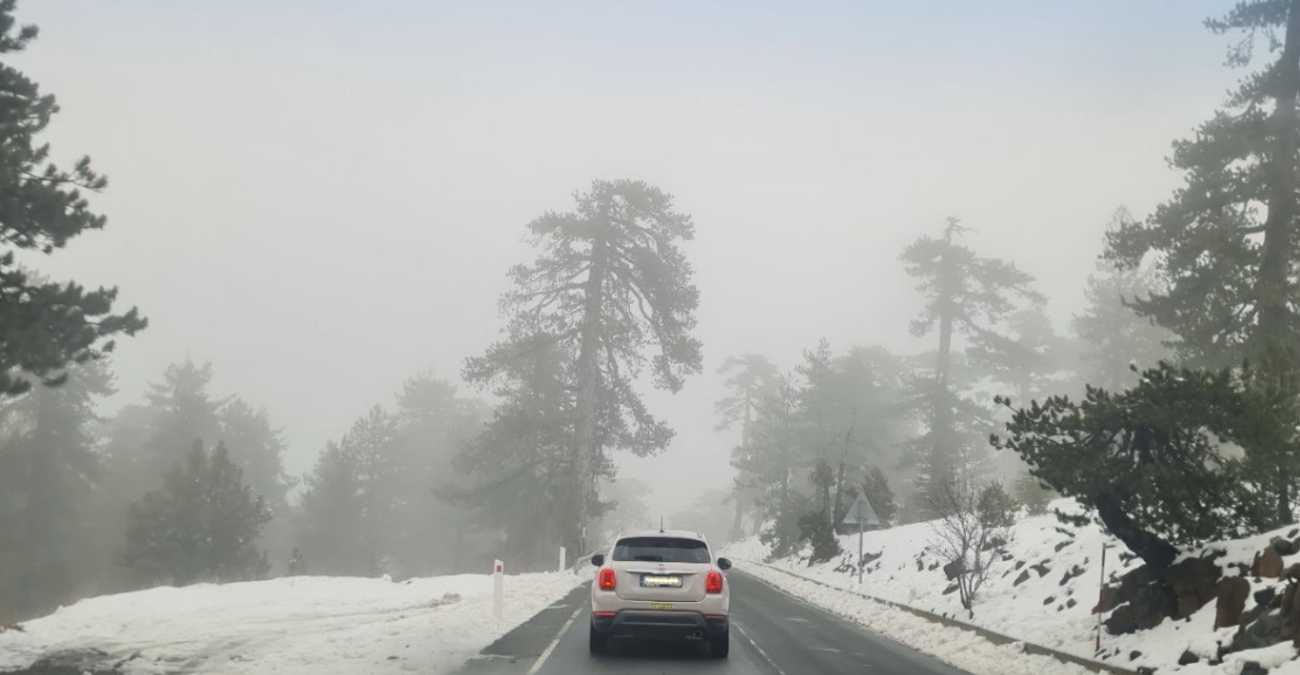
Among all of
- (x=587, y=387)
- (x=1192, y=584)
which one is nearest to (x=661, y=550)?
(x=1192, y=584)

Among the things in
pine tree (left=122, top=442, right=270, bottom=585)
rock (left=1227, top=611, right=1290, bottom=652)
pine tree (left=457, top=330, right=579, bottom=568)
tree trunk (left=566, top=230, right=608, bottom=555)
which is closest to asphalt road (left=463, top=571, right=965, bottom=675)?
rock (left=1227, top=611, right=1290, bottom=652)

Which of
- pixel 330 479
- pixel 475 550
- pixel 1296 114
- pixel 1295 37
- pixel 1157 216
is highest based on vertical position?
pixel 1295 37

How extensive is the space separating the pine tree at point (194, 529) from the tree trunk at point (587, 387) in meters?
17.9

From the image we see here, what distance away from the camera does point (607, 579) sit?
1307cm

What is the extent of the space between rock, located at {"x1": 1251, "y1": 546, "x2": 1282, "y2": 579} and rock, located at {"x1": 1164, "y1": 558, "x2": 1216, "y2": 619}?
2.04ft

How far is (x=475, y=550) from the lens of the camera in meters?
76.4

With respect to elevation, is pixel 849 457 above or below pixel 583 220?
below

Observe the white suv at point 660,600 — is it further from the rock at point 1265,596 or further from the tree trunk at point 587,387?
the tree trunk at point 587,387

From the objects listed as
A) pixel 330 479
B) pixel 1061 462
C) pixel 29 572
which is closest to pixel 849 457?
pixel 330 479

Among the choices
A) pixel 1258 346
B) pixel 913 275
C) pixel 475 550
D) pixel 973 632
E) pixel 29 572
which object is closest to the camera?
pixel 973 632

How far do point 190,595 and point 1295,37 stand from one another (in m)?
29.6

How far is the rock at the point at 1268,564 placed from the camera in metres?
10.5

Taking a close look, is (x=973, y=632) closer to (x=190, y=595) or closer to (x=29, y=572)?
(x=190, y=595)

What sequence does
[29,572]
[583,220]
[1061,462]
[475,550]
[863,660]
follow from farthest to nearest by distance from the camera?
1. [475,550]
2. [29,572]
3. [583,220]
4. [863,660]
5. [1061,462]
